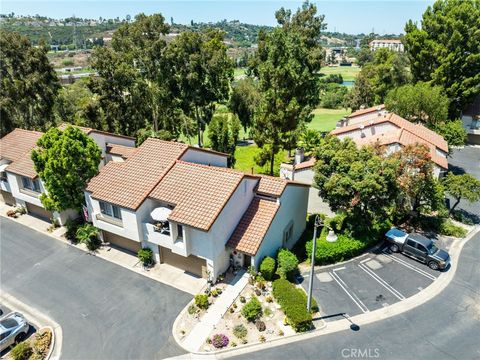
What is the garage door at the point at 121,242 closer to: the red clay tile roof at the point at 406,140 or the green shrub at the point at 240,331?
the green shrub at the point at 240,331

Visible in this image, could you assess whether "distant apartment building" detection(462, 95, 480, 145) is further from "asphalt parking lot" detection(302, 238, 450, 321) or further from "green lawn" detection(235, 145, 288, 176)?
"asphalt parking lot" detection(302, 238, 450, 321)

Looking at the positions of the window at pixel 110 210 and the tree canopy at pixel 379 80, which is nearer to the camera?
the window at pixel 110 210

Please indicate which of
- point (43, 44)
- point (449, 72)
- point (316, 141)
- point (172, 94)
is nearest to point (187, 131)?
point (172, 94)

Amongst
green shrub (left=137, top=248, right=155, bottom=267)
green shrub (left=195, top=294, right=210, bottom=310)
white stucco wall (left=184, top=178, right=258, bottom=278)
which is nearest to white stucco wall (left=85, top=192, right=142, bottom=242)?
green shrub (left=137, top=248, right=155, bottom=267)

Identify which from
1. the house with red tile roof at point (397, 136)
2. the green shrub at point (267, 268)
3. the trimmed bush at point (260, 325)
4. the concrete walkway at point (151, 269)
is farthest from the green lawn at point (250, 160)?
the trimmed bush at point (260, 325)

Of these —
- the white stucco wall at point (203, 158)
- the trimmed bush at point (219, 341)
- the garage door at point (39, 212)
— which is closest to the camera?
the trimmed bush at point (219, 341)

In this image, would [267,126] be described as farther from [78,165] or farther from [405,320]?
[405,320]
